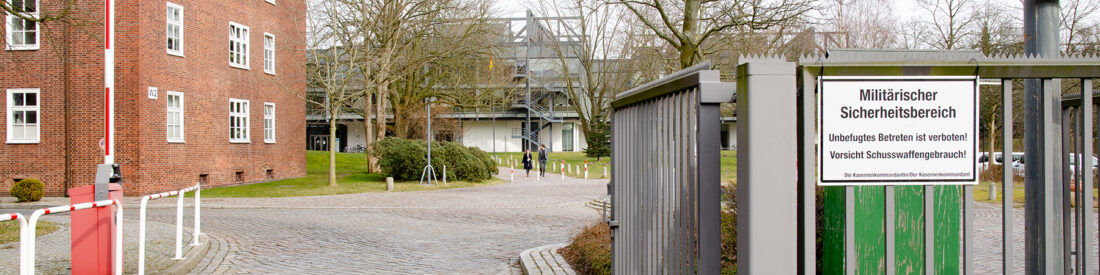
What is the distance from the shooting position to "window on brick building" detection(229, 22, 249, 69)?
25.8 meters

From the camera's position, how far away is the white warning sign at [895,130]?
2.38 m

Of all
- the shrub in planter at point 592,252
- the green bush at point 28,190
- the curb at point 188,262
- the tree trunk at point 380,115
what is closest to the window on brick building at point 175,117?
the green bush at point 28,190

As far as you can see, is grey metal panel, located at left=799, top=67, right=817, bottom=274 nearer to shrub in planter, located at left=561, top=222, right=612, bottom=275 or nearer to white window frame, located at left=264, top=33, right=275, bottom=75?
shrub in planter, located at left=561, top=222, right=612, bottom=275

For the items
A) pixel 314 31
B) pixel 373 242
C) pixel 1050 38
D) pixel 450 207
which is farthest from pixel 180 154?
pixel 1050 38

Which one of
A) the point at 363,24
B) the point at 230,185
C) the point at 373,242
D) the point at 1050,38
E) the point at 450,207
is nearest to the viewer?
the point at 1050,38

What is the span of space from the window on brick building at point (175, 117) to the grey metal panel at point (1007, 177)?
2319cm

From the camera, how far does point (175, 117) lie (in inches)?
912

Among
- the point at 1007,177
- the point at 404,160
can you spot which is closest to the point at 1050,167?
the point at 1007,177

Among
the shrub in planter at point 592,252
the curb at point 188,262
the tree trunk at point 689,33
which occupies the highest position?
the tree trunk at point 689,33

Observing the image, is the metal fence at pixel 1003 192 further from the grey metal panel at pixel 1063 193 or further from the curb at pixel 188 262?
the curb at pixel 188 262

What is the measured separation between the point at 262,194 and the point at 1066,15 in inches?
885

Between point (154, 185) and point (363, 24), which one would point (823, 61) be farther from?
point (363, 24)

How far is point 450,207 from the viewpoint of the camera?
17781 millimetres

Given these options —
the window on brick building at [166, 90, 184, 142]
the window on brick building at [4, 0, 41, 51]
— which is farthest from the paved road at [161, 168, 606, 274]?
the window on brick building at [4, 0, 41, 51]
